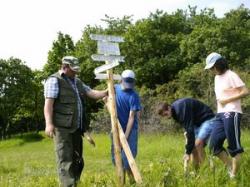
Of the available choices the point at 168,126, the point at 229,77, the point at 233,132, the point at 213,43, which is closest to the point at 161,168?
the point at 233,132

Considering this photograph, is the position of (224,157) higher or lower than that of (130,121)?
lower

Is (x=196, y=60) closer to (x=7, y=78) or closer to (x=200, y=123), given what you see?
(x=7, y=78)

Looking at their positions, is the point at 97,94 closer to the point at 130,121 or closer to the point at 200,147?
the point at 130,121

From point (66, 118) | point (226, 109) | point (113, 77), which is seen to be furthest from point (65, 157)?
point (226, 109)

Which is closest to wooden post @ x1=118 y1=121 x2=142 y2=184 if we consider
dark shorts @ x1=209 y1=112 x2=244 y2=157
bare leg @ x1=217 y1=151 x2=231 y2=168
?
dark shorts @ x1=209 y1=112 x2=244 y2=157

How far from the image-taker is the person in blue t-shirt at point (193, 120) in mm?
8281

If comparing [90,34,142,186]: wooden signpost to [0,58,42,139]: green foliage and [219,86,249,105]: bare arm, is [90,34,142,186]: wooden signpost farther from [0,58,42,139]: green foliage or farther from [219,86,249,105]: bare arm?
[0,58,42,139]: green foliage

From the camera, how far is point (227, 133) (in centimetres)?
775

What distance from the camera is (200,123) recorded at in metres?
8.78

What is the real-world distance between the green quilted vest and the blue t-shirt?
79cm

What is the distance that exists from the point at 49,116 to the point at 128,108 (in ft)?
4.44

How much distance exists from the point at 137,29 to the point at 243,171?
4329 centimetres

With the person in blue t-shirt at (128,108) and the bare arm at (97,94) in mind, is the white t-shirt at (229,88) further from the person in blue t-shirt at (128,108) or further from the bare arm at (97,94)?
the bare arm at (97,94)

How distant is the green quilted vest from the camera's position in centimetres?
794
